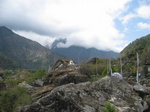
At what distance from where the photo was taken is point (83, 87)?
1894 centimetres

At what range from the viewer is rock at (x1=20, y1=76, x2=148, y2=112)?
631 inches

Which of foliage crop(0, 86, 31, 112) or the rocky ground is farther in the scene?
foliage crop(0, 86, 31, 112)

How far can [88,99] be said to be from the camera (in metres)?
17.2

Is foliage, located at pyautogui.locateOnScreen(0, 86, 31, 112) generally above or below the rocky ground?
below

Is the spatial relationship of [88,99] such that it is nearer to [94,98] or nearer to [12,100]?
[94,98]

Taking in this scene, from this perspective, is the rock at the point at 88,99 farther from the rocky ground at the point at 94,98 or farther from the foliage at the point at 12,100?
the foliage at the point at 12,100

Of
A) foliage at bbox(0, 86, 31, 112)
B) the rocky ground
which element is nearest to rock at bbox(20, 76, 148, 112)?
the rocky ground

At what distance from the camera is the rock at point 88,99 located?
16.0 m

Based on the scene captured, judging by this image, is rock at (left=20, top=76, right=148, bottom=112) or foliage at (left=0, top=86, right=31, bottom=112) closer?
rock at (left=20, top=76, right=148, bottom=112)

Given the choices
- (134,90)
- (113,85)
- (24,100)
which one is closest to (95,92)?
(113,85)

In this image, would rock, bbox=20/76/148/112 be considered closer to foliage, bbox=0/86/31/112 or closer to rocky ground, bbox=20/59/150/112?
rocky ground, bbox=20/59/150/112

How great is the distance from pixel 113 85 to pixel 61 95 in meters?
6.84

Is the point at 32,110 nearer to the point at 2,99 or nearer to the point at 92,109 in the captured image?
the point at 92,109

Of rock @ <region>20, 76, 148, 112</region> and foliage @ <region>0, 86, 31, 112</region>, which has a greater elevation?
rock @ <region>20, 76, 148, 112</region>
